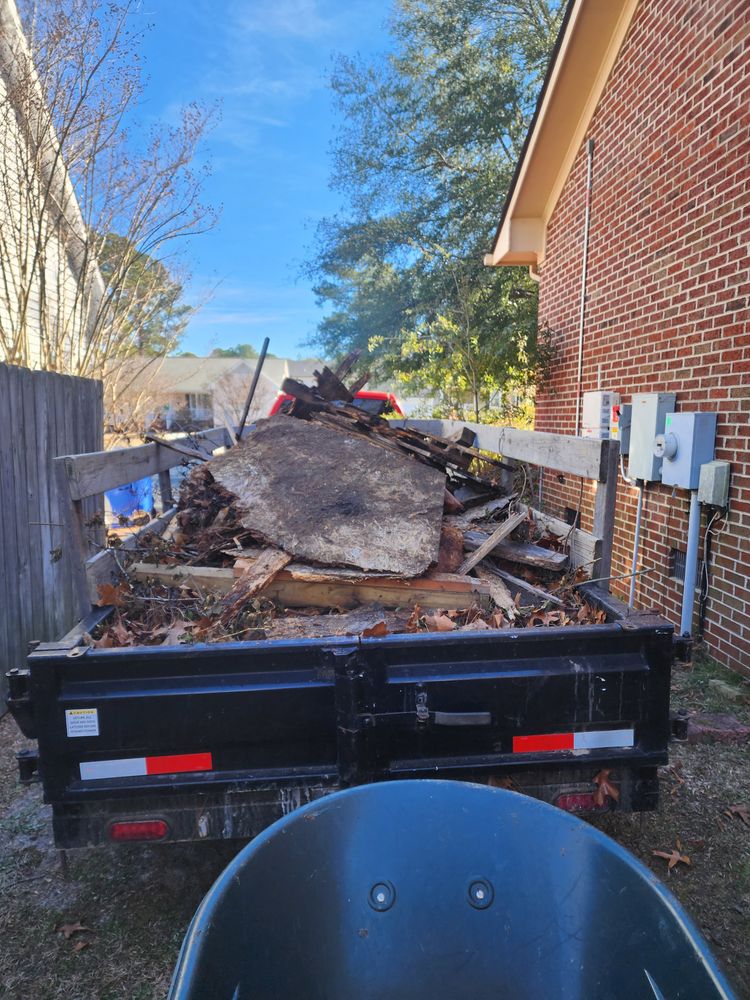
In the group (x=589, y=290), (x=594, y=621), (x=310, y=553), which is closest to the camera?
(x=594, y=621)

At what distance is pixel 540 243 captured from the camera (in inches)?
344

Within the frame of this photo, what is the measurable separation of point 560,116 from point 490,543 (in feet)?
20.2

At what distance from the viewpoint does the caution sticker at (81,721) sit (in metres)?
2.15

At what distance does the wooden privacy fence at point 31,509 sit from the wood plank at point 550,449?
9.58 ft

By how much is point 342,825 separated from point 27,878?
2335mm

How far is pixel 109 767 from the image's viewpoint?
2.18 metres

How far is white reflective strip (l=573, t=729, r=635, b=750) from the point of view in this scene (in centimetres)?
230

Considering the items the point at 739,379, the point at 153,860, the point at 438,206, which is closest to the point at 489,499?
the point at 739,379

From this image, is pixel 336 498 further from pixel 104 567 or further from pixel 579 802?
pixel 579 802

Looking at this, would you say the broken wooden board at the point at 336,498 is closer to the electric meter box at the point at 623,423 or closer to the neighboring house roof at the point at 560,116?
the electric meter box at the point at 623,423

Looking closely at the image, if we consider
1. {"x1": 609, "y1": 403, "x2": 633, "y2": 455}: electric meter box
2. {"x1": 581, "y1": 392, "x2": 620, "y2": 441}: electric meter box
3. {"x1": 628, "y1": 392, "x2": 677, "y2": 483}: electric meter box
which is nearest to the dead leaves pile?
{"x1": 628, "y1": 392, "x2": 677, "y2": 483}: electric meter box

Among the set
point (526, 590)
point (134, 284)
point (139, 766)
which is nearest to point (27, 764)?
point (139, 766)

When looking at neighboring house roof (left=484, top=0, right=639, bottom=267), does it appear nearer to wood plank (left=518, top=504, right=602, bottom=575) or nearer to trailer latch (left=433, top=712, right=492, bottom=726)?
wood plank (left=518, top=504, right=602, bottom=575)

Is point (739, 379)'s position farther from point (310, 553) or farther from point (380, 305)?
point (380, 305)
